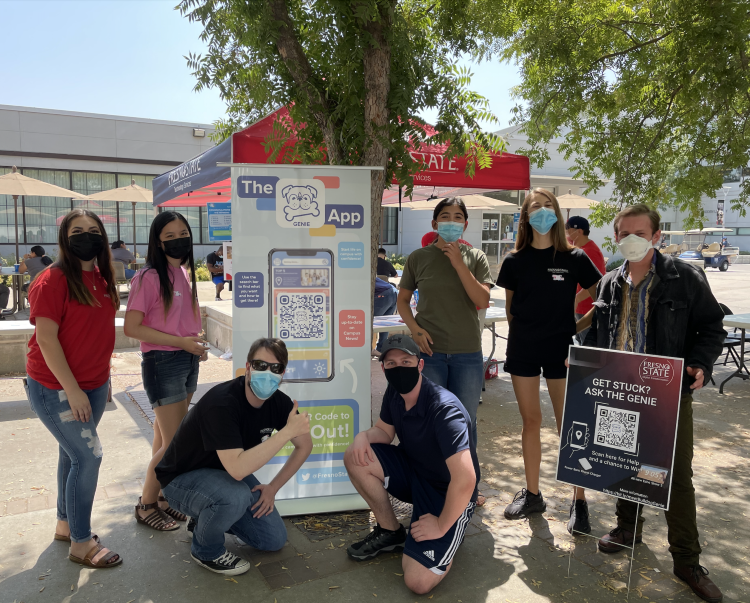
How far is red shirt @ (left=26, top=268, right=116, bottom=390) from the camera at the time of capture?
278 cm

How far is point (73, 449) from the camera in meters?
2.88

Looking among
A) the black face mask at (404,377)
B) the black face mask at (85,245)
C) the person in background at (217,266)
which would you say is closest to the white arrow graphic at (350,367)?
the black face mask at (404,377)

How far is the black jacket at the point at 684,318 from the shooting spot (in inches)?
110

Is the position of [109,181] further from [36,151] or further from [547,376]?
[547,376]

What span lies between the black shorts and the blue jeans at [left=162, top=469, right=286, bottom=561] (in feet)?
2.35

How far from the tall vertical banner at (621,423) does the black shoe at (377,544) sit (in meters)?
0.96

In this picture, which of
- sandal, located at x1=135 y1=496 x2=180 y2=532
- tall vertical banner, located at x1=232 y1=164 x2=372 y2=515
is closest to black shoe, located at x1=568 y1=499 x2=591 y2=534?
tall vertical banner, located at x1=232 y1=164 x2=372 y2=515

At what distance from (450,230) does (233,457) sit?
6.10ft

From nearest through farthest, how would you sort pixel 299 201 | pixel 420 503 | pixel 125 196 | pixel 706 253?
pixel 420 503, pixel 299 201, pixel 125 196, pixel 706 253

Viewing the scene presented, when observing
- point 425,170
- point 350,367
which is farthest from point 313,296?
point 425,170

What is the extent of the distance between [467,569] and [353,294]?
170cm

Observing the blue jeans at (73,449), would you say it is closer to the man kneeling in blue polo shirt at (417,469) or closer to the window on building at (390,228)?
the man kneeling in blue polo shirt at (417,469)

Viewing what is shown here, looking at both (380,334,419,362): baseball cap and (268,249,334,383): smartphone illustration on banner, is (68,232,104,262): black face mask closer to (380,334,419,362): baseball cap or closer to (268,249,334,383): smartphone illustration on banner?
(268,249,334,383): smartphone illustration on banner

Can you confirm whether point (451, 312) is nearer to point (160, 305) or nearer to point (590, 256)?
point (160, 305)
